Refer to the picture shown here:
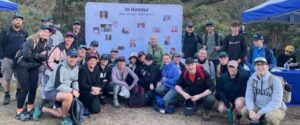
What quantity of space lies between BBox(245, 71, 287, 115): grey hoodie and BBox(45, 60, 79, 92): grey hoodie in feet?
9.46

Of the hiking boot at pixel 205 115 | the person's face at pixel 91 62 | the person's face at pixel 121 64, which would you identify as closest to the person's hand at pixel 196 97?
the hiking boot at pixel 205 115

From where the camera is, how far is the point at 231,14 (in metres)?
24.3

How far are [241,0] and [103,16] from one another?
51.9 feet

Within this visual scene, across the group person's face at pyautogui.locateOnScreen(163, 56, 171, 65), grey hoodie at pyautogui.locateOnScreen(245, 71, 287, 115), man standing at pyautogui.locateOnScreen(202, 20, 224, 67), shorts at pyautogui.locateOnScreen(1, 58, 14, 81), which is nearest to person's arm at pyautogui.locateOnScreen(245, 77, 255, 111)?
grey hoodie at pyautogui.locateOnScreen(245, 71, 287, 115)

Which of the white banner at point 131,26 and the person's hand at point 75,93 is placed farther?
the white banner at point 131,26

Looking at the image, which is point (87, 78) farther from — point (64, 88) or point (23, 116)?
point (23, 116)

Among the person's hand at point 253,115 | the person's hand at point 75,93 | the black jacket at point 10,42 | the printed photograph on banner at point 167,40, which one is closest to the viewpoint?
the person's hand at point 253,115

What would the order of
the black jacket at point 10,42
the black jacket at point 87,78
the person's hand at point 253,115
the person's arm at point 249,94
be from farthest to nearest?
1. the black jacket at point 10,42
2. the black jacket at point 87,78
3. the person's arm at point 249,94
4. the person's hand at point 253,115

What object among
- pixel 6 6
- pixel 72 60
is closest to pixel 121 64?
pixel 72 60

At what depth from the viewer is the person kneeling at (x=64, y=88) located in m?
6.53

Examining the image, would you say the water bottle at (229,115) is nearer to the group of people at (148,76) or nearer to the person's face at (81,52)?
the group of people at (148,76)

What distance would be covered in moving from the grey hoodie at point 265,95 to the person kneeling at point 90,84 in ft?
8.82

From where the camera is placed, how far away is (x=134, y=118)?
7.29 metres

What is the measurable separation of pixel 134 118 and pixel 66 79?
1.49 metres
